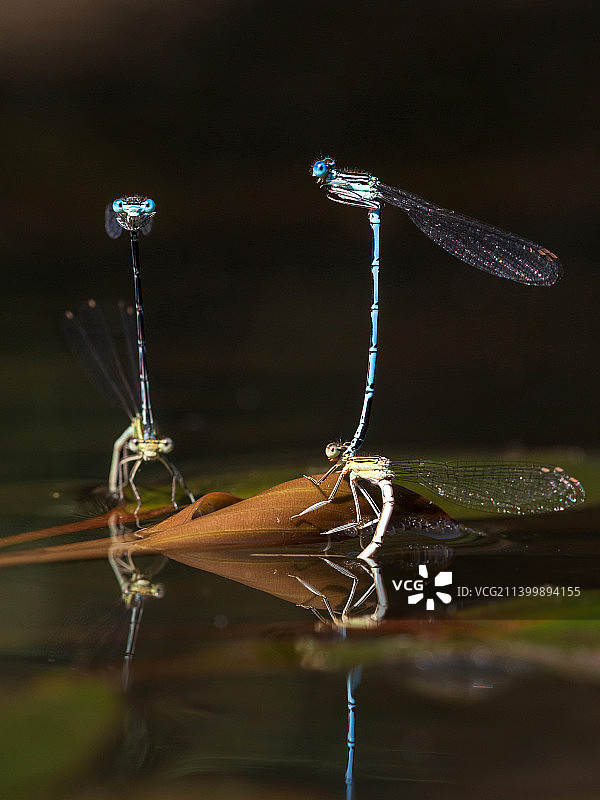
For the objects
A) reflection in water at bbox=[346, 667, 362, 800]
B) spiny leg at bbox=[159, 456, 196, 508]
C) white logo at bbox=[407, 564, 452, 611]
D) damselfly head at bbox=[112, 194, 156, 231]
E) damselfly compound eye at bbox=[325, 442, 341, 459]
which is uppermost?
damselfly head at bbox=[112, 194, 156, 231]

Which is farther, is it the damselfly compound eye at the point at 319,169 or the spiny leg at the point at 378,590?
the damselfly compound eye at the point at 319,169

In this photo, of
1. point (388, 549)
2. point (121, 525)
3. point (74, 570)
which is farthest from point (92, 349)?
point (388, 549)

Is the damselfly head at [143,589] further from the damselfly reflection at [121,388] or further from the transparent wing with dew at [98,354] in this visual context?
the transparent wing with dew at [98,354]

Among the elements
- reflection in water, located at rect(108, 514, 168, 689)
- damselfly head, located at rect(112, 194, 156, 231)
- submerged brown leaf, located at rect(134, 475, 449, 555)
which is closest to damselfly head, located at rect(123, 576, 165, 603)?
reflection in water, located at rect(108, 514, 168, 689)

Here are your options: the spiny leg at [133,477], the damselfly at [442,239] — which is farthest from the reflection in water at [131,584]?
the damselfly at [442,239]

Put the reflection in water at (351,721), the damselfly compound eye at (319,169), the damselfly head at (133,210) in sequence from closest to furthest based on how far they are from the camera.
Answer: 1. the reflection in water at (351,721)
2. the damselfly compound eye at (319,169)
3. the damselfly head at (133,210)

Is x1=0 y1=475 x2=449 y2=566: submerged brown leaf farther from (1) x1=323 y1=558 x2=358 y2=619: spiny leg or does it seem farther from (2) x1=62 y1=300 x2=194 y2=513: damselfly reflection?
(2) x1=62 y1=300 x2=194 y2=513: damselfly reflection

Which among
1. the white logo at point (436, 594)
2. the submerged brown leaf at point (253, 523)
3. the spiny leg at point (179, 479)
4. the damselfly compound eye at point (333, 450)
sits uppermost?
the damselfly compound eye at point (333, 450)
